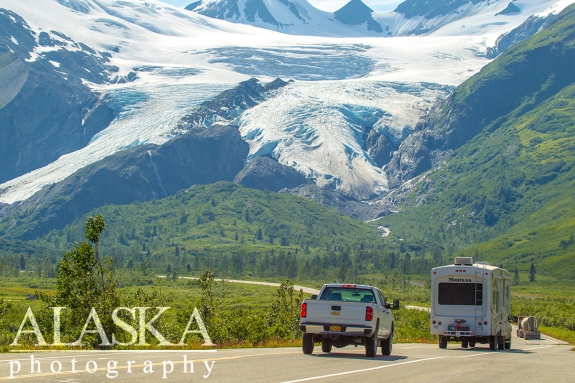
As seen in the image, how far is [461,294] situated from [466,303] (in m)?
0.61

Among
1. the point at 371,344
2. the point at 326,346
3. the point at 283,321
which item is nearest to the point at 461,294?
the point at 326,346

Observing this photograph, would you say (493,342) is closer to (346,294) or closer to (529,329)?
(346,294)

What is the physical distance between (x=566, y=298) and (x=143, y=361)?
563ft

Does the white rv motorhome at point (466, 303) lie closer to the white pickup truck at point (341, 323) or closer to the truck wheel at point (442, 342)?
the truck wheel at point (442, 342)

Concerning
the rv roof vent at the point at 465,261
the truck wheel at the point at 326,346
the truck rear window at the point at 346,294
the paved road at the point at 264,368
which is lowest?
the paved road at the point at 264,368

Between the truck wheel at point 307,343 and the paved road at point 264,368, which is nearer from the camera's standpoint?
the paved road at point 264,368

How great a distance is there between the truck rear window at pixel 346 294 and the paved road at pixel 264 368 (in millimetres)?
2575

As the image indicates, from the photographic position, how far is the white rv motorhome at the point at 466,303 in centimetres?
4869

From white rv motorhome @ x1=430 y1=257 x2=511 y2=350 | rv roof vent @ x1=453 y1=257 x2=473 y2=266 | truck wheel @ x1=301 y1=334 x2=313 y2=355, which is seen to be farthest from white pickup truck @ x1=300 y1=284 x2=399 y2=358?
rv roof vent @ x1=453 y1=257 x2=473 y2=266

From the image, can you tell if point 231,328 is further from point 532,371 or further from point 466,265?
point 532,371

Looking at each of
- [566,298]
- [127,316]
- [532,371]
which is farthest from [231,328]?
[566,298]

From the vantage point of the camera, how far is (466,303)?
4919 cm

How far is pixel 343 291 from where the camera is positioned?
38.5 meters

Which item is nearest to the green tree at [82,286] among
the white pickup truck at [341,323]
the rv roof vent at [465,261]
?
the white pickup truck at [341,323]
